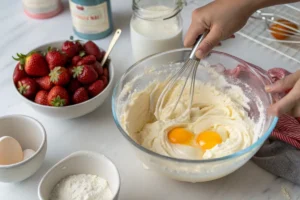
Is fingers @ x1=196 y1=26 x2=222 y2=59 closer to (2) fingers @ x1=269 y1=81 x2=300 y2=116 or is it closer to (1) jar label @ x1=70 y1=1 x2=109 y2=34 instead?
(2) fingers @ x1=269 y1=81 x2=300 y2=116

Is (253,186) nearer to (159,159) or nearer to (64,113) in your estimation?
(159,159)

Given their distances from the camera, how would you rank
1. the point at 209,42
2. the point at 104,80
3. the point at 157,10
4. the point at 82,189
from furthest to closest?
the point at 157,10 → the point at 104,80 → the point at 209,42 → the point at 82,189

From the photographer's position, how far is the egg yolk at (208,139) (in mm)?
912

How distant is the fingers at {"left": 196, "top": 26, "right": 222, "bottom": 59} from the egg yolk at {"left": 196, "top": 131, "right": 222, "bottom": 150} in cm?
16

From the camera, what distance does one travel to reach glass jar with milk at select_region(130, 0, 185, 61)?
3.67 feet

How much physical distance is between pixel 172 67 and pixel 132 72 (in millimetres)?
100

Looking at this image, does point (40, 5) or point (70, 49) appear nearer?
point (70, 49)

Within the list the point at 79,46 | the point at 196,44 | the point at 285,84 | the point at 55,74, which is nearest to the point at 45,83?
the point at 55,74

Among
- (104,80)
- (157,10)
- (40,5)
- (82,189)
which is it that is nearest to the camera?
(82,189)

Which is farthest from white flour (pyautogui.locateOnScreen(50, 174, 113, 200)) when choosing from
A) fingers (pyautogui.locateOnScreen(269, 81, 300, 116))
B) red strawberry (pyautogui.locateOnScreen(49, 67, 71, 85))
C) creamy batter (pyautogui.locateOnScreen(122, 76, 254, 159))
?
fingers (pyautogui.locateOnScreen(269, 81, 300, 116))

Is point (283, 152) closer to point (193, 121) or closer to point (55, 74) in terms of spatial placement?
point (193, 121)

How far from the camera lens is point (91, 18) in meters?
1.20

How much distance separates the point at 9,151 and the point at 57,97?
16 cm

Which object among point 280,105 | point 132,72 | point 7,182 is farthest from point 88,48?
point 280,105
